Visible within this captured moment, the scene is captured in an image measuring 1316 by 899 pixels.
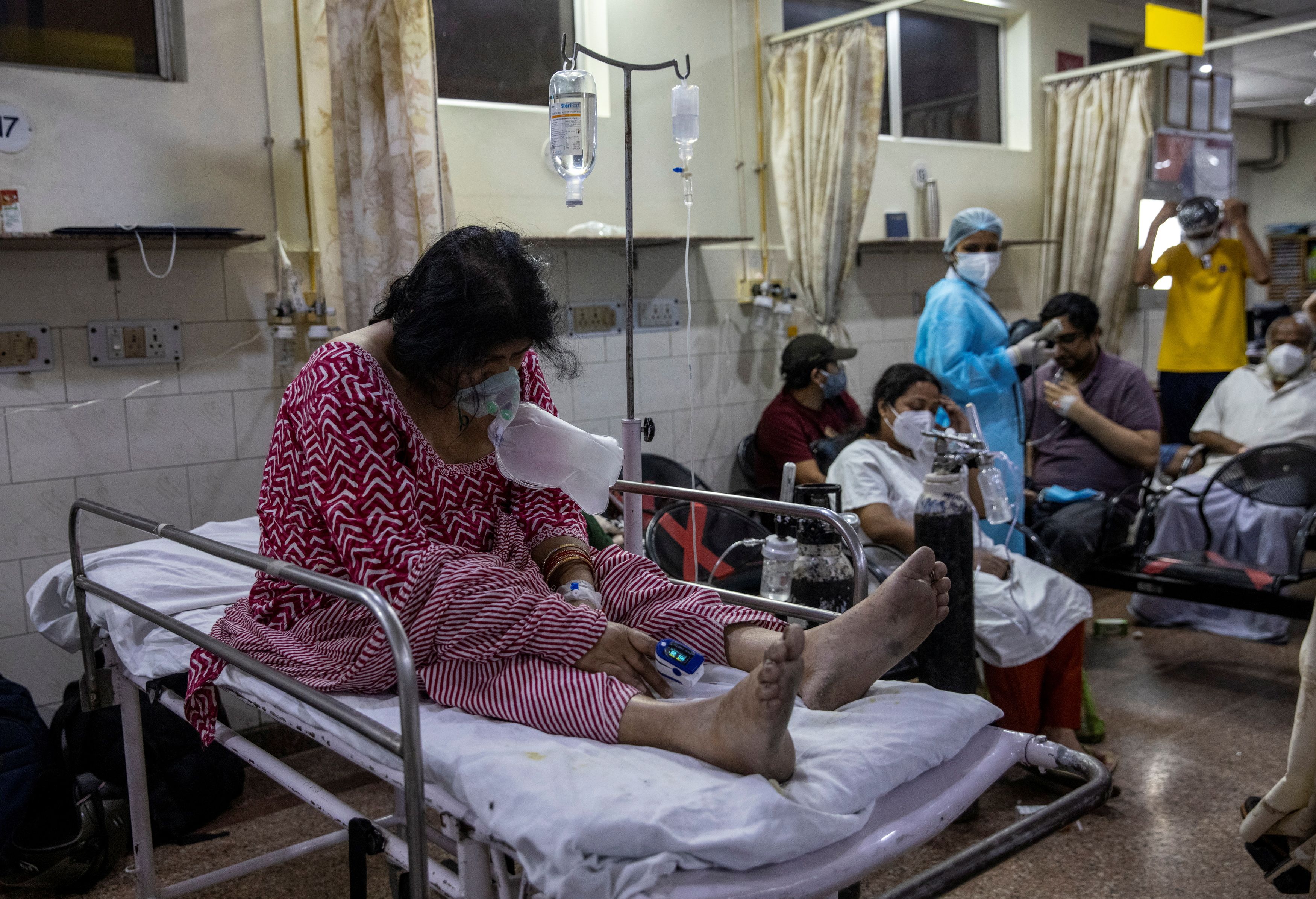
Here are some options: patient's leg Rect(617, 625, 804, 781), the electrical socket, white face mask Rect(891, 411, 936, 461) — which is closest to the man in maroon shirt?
the electrical socket

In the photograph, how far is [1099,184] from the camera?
532 cm

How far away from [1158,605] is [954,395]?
4.96 feet

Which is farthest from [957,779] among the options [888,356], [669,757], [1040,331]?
[888,356]

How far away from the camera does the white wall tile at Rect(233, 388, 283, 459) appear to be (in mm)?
3205

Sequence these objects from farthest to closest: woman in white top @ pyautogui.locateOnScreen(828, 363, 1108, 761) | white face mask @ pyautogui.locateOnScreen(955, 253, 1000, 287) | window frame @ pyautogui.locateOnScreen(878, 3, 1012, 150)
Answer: window frame @ pyautogui.locateOnScreen(878, 3, 1012, 150)
white face mask @ pyautogui.locateOnScreen(955, 253, 1000, 287)
woman in white top @ pyautogui.locateOnScreen(828, 363, 1108, 761)

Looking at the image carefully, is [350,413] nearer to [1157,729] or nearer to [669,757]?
[669,757]

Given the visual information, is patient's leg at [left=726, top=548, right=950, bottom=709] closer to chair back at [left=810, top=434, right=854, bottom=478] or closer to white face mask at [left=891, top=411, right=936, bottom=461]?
white face mask at [left=891, top=411, right=936, bottom=461]

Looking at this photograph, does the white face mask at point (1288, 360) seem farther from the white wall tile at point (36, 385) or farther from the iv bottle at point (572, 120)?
the white wall tile at point (36, 385)

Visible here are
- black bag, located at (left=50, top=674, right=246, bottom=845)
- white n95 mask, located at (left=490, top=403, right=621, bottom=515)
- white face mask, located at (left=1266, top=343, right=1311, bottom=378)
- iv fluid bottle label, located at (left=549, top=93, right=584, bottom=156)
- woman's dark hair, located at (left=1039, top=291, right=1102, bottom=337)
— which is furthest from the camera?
white face mask, located at (left=1266, top=343, right=1311, bottom=378)

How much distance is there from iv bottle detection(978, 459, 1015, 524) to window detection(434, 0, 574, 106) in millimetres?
2008

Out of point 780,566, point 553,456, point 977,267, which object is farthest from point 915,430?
point 553,456

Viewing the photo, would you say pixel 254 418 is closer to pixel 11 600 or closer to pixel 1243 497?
pixel 11 600

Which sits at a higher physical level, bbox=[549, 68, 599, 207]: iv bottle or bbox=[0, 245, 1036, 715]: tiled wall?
bbox=[549, 68, 599, 207]: iv bottle

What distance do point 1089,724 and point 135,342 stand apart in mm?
3015
